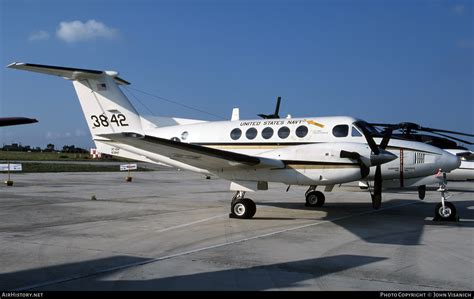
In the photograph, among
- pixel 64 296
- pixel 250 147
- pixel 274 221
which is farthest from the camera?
pixel 250 147

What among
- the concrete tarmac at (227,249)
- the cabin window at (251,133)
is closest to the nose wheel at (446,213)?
the concrete tarmac at (227,249)

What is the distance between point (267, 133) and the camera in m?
13.9

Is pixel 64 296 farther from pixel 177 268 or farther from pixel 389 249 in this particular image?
pixel 389 249

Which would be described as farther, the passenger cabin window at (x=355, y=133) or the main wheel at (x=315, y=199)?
the main wheel at (x=315, y=199)

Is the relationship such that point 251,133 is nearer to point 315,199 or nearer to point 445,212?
point 315,199

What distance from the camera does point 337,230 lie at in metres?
10.9

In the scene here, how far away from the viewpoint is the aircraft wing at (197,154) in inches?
444

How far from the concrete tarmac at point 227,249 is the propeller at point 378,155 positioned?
738 millimetres

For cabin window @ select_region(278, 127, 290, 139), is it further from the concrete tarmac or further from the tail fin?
the tail fin

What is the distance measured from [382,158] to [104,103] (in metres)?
9.07

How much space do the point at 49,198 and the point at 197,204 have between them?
5779 mm

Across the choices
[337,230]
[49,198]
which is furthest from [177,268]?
[49,198]

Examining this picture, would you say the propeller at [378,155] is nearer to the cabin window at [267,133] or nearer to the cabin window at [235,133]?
the cabin window at [267,133]

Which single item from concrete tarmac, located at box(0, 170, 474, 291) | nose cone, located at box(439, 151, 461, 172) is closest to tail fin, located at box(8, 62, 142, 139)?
concrete tarmac, located at box(0, 170, 474, 291)
